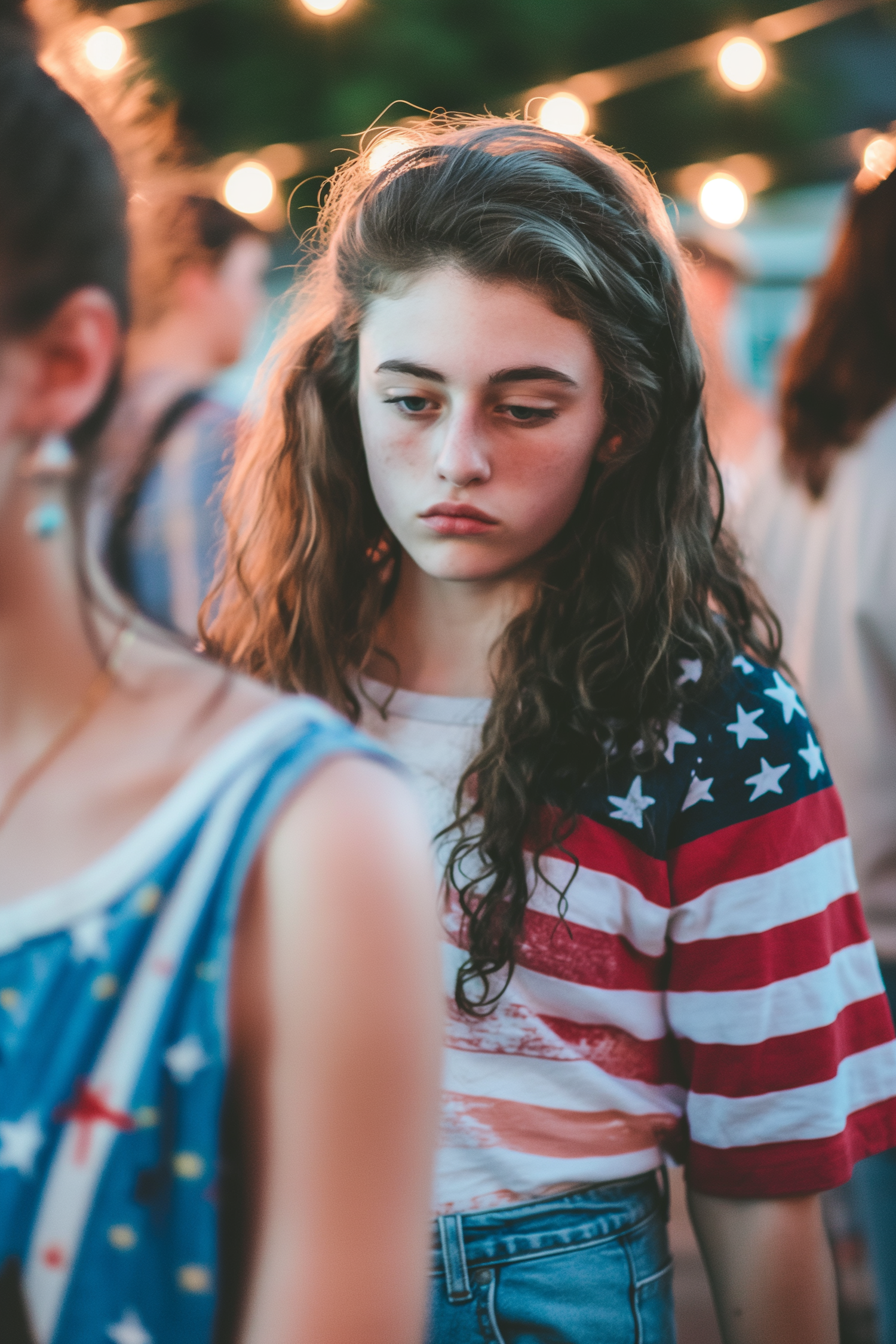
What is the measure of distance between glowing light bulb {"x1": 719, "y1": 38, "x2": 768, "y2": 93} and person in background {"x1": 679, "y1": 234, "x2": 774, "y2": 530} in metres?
0.34

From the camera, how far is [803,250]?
4535 mm

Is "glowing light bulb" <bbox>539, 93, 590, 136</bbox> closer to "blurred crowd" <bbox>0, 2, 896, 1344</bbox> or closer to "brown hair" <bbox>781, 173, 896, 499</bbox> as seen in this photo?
"blurred crowd" <bbox>0, 2, 896, 1344</bbox>

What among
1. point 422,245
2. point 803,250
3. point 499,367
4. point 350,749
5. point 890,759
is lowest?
point 350,749

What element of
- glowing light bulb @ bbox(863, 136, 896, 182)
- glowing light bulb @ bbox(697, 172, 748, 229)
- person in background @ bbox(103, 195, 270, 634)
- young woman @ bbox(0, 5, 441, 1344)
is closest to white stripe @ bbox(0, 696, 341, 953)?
young woman @ bbox(0, 5, 441, 1344)

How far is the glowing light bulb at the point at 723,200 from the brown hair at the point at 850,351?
6.03 feet

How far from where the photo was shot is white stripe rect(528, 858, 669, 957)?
846mm

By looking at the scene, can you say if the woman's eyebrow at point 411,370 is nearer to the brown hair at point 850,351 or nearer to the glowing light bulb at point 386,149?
the glowing light bulb at point 386,149

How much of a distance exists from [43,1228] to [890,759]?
1.16m

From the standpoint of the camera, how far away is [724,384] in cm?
128

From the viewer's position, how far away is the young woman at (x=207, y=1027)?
0.46m

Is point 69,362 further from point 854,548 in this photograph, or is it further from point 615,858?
point 854,548

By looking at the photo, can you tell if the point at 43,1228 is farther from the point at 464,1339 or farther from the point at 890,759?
the point at 890,759

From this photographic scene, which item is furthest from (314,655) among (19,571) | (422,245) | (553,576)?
(19,571)

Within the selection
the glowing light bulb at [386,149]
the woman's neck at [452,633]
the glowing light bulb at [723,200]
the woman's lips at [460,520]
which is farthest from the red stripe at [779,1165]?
the glowing light bulb at [723,200]
